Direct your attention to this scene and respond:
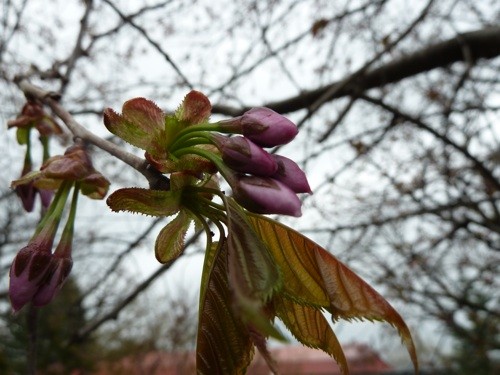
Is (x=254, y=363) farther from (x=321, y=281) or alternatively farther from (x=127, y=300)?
(x=321, y=281)

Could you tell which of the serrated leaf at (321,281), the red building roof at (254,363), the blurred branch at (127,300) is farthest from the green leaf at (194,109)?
the red building roof at (254,363)

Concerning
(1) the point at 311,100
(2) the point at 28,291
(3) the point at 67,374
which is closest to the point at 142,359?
(3) the point at 67,374

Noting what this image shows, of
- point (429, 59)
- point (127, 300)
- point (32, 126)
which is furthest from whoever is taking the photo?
point (429, 59)

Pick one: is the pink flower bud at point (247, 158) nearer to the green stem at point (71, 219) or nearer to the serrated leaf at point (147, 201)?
the serrated leaf at point (147, 201)

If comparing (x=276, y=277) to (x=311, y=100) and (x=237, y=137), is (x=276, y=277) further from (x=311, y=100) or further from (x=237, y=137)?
(x=311, y=100)

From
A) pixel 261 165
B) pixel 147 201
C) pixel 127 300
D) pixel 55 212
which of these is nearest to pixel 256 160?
pixel 261 165
